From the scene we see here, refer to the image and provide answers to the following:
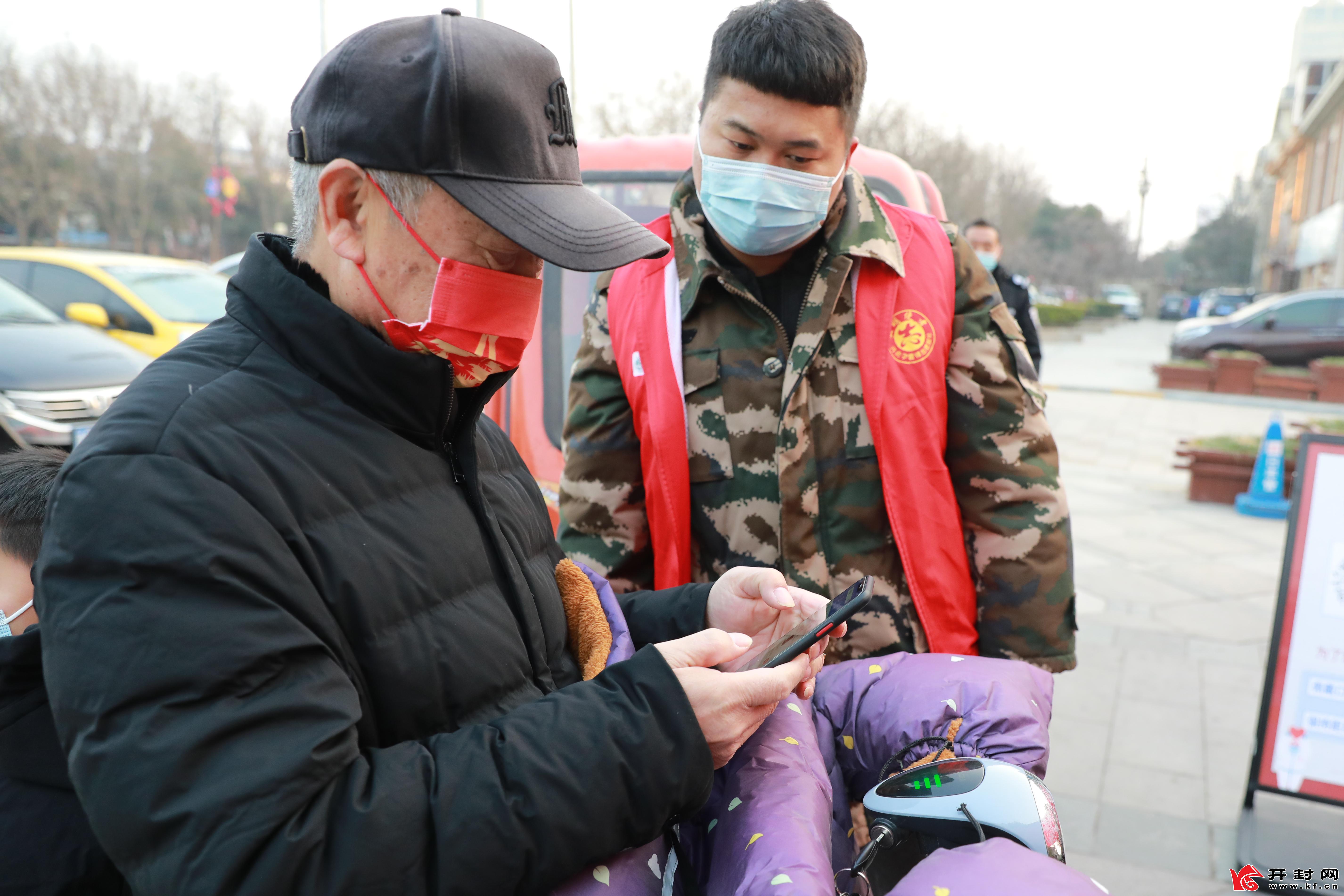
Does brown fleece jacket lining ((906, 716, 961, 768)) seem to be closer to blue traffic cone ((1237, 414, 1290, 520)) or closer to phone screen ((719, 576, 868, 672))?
phone screen ((719, 576, 868, 672))

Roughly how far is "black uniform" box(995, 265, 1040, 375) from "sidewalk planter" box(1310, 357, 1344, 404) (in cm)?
1178

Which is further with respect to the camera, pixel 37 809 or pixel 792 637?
pixel 792 637

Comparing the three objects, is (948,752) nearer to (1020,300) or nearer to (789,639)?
(789,639)

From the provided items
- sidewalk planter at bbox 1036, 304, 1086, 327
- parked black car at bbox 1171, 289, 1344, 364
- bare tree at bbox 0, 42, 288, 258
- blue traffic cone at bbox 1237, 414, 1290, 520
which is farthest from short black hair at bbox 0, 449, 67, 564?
bare tree at bbox 0, 42, 288, 258

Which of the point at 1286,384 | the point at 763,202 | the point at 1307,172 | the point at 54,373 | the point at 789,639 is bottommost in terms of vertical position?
the point at 1286,384

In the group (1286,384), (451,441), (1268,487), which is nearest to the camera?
(451,441)

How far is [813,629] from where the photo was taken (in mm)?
1270

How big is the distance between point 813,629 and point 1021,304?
4734mm

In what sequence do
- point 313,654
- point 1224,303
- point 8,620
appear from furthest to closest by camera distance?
point 1224,303, point 8,620, point 313,654

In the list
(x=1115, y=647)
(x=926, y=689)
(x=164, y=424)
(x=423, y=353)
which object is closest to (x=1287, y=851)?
(x=1115, y=647)

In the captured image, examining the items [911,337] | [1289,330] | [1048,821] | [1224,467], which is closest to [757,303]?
[911,337]

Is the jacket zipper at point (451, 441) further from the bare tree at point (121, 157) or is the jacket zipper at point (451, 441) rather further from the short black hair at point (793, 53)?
the bare tree at point (121, 157)

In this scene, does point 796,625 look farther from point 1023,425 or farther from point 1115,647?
point 1115,647

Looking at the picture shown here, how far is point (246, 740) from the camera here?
2.79 feet
